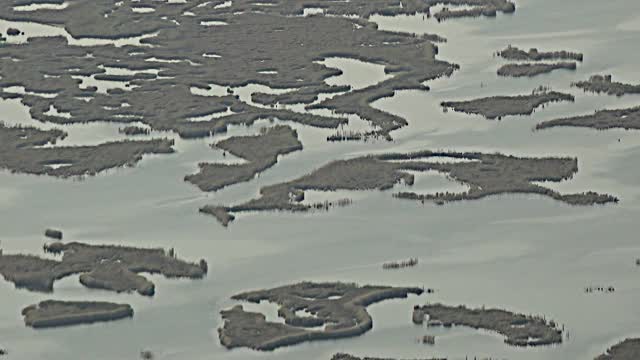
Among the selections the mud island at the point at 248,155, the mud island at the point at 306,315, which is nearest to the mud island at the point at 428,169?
the mud island at the point at 248,155

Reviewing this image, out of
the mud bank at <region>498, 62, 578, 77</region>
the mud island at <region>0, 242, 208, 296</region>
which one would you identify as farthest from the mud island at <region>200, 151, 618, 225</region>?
the mud bank at <region>498, 62, 578, 77</region>

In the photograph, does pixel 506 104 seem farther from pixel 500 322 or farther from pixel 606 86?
pixel 500 322

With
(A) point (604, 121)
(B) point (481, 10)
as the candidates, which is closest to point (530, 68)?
(A) point (604, 121)

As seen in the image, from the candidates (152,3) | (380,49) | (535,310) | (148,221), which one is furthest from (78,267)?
(152,3)

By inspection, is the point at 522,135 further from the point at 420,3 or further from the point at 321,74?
the point at 420,3

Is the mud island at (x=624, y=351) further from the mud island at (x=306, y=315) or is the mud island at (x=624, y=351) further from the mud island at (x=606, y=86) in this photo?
the mud island at (x=606, y=86)
